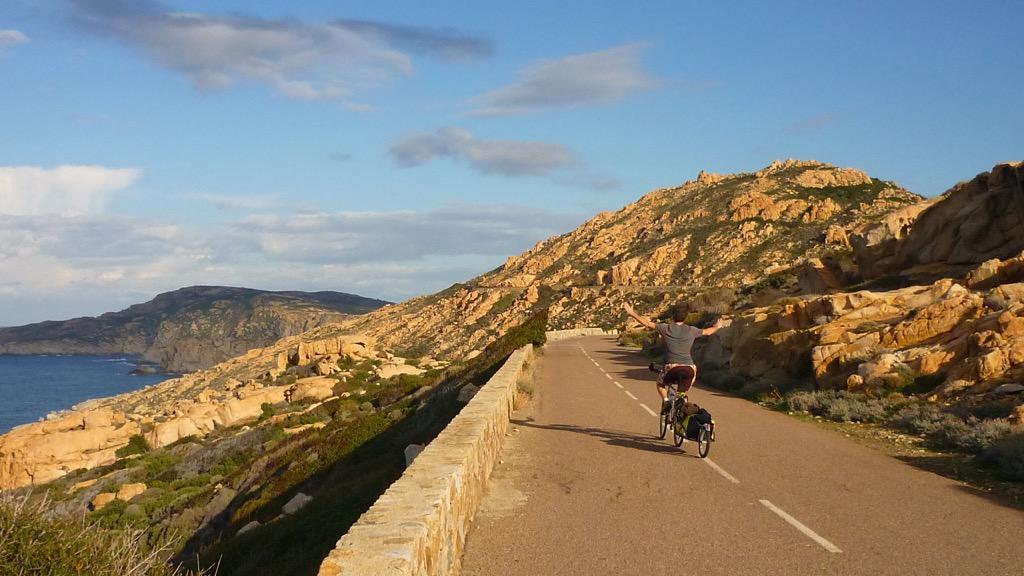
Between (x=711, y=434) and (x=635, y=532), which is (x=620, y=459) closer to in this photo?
(x=711, y=434)

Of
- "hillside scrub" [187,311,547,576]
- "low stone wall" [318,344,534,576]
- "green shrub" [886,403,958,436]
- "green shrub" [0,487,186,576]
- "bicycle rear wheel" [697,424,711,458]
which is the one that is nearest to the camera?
"low stone wall" [318,344,534,576]

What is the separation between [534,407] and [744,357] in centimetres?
904

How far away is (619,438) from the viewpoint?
1201 centimetres

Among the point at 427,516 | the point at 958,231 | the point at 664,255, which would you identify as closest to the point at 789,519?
the point at 427,516

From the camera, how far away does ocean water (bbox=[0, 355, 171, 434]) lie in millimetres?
98438

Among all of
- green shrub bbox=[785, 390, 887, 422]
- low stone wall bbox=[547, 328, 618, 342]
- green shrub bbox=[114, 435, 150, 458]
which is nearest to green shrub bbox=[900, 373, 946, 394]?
green shrub bbox=[785, 390, 887, 422]

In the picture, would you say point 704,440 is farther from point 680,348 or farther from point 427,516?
point 427,516

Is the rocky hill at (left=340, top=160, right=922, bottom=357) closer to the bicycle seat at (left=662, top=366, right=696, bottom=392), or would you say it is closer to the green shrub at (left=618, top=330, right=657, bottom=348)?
the green shrub at (left=618, top=330, right=657, bottom=348)

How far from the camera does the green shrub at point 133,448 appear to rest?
2663 centimetres

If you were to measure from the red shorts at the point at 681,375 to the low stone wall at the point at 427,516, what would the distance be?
10.9 feet

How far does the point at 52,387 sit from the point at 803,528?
161089 mm

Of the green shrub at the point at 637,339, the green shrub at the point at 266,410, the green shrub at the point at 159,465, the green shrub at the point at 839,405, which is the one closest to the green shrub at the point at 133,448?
the green shrub at the point at 159,465

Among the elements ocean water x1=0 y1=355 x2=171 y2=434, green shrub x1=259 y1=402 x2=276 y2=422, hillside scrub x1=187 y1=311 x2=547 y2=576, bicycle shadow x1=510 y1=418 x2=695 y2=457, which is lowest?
ocean water x1=0 y1=355 x2=171 y2=434

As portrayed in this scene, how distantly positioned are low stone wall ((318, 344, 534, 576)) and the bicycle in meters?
3.17
